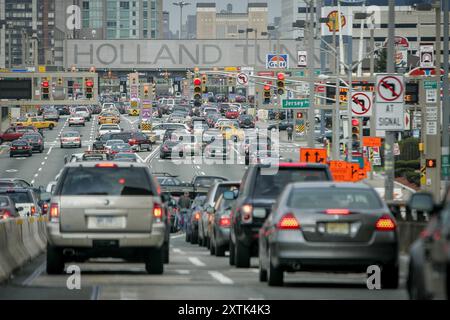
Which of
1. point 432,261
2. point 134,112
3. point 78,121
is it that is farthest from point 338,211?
point 134,112

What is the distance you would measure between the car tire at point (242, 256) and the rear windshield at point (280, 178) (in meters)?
1.01

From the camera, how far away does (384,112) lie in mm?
31203

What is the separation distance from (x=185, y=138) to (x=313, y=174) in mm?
75991

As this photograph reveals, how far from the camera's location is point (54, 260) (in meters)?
21.0

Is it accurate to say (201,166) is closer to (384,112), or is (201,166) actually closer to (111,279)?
(384,112)

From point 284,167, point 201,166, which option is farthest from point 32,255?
point 201,166

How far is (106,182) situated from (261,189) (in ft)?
9.01

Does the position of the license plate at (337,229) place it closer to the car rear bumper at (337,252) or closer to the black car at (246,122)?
the car rear bumper at (337,252)

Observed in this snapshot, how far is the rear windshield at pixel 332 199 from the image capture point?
693 inches

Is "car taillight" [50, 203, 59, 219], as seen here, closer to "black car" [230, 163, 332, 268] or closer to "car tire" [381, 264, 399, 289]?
"black car" [230, 163, 332, 268]

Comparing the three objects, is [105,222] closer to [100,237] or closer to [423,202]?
[100,237]

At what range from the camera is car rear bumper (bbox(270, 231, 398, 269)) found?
1734 cm

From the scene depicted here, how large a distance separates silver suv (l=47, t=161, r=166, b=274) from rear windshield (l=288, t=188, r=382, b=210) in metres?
3.38

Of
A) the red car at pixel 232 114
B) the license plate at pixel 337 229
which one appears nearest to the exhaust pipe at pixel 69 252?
the license plate at pixel 337 229
